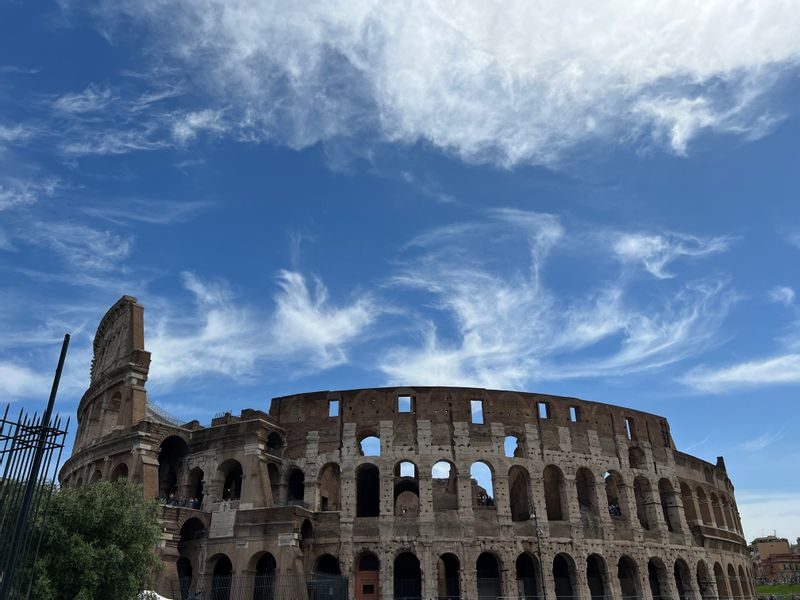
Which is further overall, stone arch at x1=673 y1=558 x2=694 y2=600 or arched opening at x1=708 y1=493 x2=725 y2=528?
arched opening at x1=708 y1=493 x2=725 y2=528

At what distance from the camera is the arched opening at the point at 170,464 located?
1218 inches

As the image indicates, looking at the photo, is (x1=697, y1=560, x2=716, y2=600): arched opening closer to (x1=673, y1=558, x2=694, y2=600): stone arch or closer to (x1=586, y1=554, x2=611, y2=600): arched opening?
(x1=673, y1=558, x2=694, y2=600): stone arch

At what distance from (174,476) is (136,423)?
4.47 metres

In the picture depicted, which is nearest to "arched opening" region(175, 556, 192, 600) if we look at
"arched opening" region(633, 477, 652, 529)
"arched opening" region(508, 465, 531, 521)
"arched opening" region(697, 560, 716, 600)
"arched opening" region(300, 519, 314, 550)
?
"arched opening" region(300, 519, 314, 550)

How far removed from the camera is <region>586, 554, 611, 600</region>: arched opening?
29.3 m

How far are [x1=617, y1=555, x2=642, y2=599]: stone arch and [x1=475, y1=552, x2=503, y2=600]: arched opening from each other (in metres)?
6.10

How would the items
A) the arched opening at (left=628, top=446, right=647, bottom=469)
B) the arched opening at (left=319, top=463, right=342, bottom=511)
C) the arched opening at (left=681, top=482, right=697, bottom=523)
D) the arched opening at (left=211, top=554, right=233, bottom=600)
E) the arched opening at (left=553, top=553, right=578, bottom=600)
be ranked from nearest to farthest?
the arched opening at (left=211, top=554, right=233, bottom=600)
the arched opening at (left=553, top=553, right=578, bottom=600)
the arched opening at (left=319, top=463, right=342, bottom=511)
the arched opening at (left=628, top=446, right=647, bottom=469)
the arched opening at (left=681, top=482, right=697, bottom=523)

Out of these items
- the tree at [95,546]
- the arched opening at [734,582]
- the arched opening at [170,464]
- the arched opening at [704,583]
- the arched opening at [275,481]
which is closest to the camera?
the tree at [95,546]

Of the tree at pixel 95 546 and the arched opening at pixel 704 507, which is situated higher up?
the arched opening at pixel 704 507

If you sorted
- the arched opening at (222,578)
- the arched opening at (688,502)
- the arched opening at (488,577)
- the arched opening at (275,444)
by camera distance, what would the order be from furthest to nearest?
1. the arched opening at (688,502)
2. the arched opening at (275,444)
3. the arched opening at (488,577)
4. the arched opening at (222,578)

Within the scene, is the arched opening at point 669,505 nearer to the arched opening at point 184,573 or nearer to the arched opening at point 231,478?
the arched opening at point 231,478

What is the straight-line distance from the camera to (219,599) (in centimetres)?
2698

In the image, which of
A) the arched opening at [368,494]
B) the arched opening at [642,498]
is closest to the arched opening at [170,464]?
the arched opening at [368,494]

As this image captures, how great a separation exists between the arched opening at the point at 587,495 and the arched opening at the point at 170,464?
19549 mm
